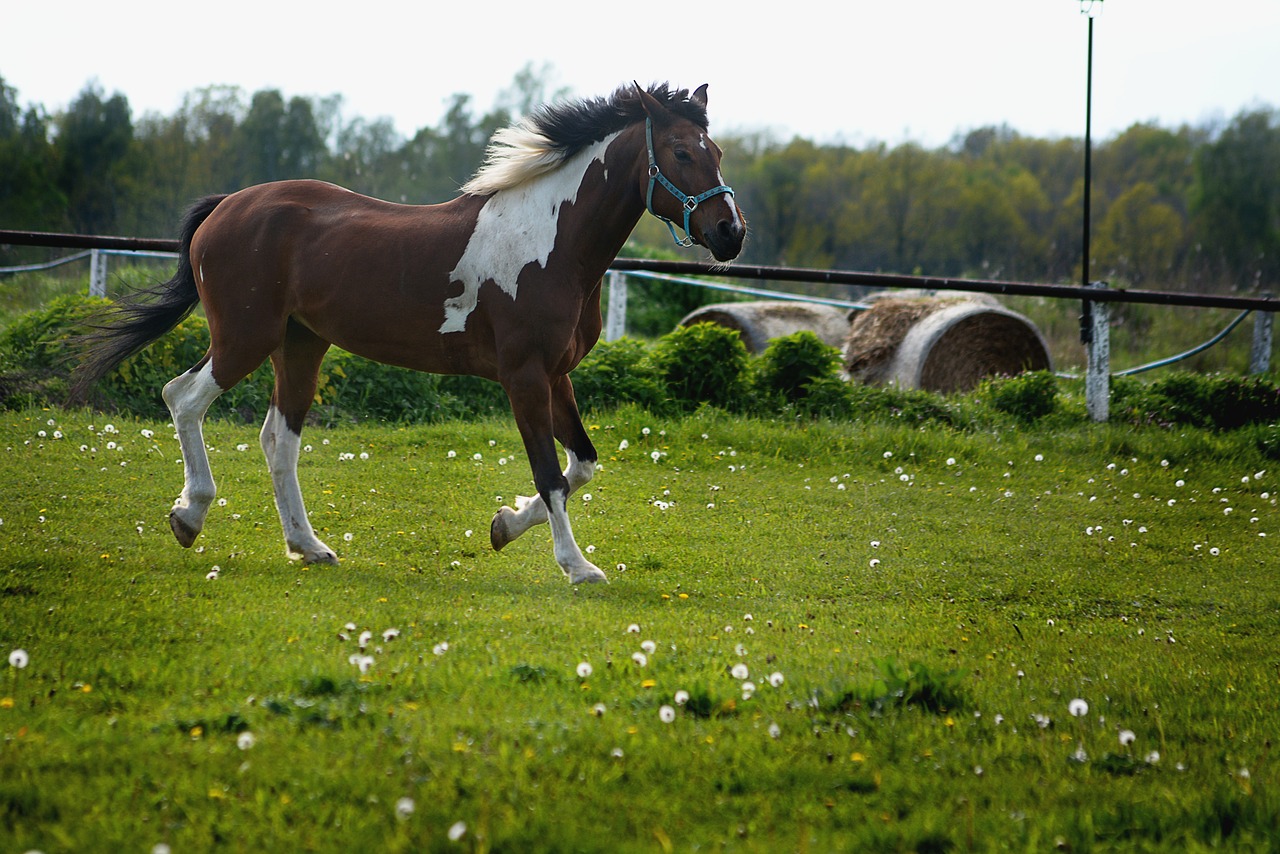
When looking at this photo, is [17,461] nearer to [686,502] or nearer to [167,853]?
[686,502]

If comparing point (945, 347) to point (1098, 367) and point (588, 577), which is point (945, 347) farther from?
point (588, 577)

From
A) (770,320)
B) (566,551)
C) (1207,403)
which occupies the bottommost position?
(566,551)

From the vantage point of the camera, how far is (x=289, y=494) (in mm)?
5832

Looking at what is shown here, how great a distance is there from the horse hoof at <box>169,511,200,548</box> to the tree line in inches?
492

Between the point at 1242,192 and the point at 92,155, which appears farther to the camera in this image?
the point at 1242,192

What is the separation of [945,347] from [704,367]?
132 inches

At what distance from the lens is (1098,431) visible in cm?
988

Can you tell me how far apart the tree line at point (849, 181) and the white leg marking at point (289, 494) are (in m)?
12.2

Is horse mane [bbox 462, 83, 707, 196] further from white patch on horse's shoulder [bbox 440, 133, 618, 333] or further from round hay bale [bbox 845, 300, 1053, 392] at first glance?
round hay bale [bbox 845, 300, 1053, 392]

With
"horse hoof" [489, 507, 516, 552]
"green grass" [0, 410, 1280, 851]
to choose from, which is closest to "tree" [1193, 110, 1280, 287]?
"green grass" [0, 410, 1280, 851]

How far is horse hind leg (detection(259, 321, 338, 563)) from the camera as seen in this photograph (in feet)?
18.9

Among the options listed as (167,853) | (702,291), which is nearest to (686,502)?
(167,853)

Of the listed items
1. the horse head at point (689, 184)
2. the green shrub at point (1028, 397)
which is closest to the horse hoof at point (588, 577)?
the horse head at point (689, 184)

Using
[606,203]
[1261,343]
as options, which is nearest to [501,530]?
[606,203]
